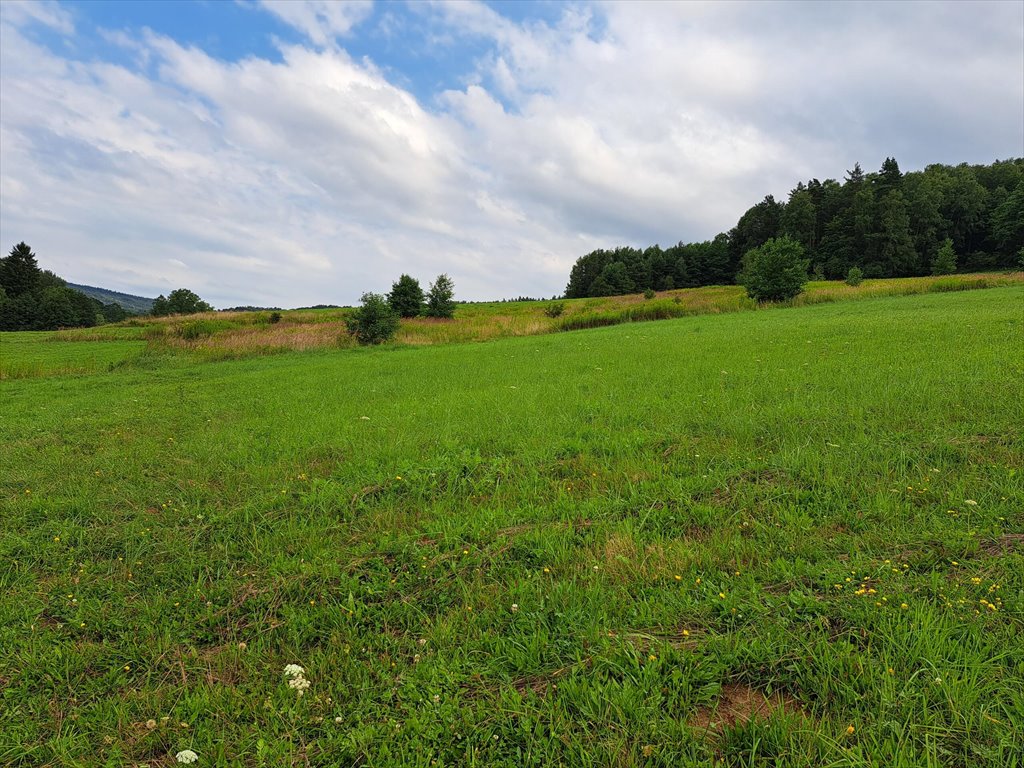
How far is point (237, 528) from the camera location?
403cm

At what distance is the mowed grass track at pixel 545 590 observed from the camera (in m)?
2.01

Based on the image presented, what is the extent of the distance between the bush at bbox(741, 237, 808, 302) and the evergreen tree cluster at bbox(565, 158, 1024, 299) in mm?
35693

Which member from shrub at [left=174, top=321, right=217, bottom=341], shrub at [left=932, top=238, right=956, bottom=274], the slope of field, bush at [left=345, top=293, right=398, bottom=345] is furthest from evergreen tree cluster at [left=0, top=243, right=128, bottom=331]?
shrub at [left=932, top=238, right=956, bottom=274]

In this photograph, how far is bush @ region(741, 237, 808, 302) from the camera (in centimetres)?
3016

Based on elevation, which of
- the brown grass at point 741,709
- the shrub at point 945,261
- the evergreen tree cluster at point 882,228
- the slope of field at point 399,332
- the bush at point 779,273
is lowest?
the brown grass at point 741,709

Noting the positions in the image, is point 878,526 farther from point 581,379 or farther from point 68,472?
point 68,472

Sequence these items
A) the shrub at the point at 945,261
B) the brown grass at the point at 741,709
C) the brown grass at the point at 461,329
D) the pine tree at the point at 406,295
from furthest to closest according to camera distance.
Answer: the shrub at the point at 945,261
the pine tree at the point at 406,295
the brown grass at the point at 461,329
the brown grass at the point at 741,709

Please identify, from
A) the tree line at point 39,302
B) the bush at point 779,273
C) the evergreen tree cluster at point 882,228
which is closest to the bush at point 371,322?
the bush at point 779,273

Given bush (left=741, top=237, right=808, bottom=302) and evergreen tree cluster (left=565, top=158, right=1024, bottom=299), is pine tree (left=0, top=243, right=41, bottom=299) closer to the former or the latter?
evergreen tree cluster (left=565, top=158, right=1024, bottom=299)

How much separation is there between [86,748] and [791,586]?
3.74 m

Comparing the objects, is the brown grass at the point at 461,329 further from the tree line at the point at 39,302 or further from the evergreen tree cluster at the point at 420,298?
the tree line at the point at 39,302

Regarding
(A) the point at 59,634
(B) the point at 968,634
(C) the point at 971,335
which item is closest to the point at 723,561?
(B) the point at 968,634

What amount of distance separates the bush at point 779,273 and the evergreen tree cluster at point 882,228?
35693mm

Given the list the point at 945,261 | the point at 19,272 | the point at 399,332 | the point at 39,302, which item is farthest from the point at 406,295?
the point at 19,272
